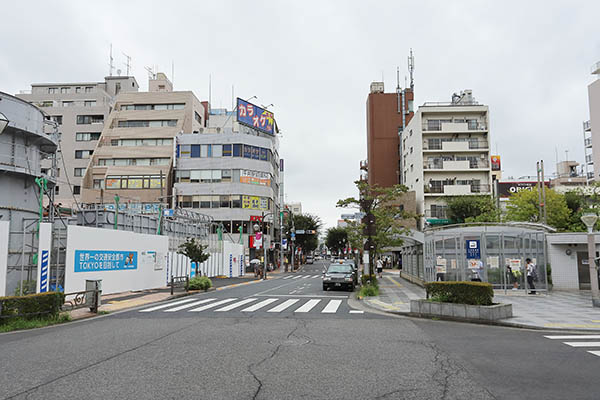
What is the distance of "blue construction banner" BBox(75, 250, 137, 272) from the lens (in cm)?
1914

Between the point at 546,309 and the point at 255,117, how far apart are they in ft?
168

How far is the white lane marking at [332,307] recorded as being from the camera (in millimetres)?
15318

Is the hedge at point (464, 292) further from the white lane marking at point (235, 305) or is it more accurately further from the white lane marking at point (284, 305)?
the white lane marking at point (235, 305)

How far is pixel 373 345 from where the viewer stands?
913cm

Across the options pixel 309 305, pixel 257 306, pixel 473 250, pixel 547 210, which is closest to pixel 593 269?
pixel 473 250

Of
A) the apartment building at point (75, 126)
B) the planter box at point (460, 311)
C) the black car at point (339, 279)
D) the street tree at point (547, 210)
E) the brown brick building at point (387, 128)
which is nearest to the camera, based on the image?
the planter box at point (460, 311)

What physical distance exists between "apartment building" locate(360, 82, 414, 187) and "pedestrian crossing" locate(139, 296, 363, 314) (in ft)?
168

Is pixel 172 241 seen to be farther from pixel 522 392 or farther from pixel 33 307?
pixel 522 392

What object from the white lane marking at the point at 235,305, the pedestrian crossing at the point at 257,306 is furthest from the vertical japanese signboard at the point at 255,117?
the white lane marking at the point at 235,305

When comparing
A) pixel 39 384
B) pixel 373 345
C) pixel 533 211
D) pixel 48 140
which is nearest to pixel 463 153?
pixel 533 211

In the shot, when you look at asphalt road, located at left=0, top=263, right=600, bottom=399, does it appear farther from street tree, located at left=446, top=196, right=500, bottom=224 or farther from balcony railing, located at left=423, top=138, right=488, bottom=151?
balcony railing, located at left=423, top=138, right=488, bottom=151

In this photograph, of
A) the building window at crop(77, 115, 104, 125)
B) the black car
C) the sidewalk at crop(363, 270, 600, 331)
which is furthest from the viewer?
the building window at crop(77, 115, 104, 125)

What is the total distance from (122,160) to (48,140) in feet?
A: 134

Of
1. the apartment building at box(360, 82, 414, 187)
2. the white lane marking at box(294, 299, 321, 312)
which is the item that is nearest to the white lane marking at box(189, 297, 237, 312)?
the white lane marking at box(294, 299, 321, 312)
